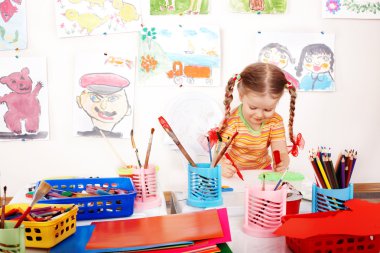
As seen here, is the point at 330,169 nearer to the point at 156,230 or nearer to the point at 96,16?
the point at 156,230

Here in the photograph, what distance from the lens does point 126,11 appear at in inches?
69.0

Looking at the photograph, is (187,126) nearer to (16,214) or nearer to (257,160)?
(257,160)

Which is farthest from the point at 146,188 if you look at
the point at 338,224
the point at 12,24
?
the point at 12,24

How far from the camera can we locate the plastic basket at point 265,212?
73 cm

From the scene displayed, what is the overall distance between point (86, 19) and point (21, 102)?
0.48 meters

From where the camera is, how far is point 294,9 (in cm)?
182

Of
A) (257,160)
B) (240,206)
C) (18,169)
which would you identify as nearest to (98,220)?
(240,206)

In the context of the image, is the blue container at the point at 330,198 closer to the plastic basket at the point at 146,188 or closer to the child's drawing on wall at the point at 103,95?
the plastic basket at the point at 146,188

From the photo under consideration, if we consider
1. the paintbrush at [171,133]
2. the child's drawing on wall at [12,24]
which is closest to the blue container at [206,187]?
the paintbrush at [171,133]

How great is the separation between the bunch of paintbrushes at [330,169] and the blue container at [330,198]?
10mm

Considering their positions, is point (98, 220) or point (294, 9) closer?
point (98, 220)

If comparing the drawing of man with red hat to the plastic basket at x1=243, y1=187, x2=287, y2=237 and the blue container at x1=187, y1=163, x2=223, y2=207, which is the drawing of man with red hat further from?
the plastic basket at x1=243, y1=187, x2=287, y2=237

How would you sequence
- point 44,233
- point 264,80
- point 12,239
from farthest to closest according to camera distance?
point 264,80, point 44,233, point 12,239

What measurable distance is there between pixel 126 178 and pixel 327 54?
1320mm
